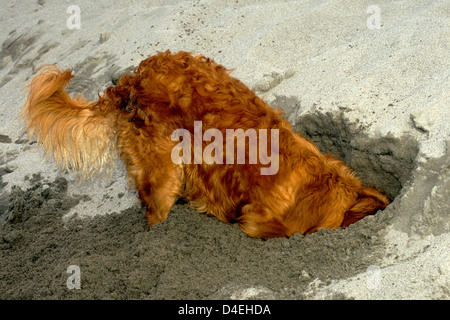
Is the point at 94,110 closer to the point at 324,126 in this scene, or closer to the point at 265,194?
the point at 265,194

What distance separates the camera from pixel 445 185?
2625 millimetres

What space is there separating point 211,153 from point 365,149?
1091mm

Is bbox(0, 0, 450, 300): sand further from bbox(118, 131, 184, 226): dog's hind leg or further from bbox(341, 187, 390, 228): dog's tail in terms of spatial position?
bbox(118, 131, 184, 226): dog's hind leg

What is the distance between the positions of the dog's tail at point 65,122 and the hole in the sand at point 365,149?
1.44 metres

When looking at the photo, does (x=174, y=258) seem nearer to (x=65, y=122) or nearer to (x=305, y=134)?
(x=65, y=122)

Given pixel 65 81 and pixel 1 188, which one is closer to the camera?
pixel 65 81

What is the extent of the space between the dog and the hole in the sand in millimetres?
212

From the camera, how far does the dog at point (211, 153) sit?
2.95 metres

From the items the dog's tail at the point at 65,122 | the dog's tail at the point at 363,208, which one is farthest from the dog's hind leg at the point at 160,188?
the dog's tail at the point at 363,208

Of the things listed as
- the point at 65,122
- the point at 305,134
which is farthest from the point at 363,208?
the point at 65,122

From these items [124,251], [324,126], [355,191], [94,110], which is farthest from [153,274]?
[324,126]

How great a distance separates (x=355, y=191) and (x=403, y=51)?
4.66 ft

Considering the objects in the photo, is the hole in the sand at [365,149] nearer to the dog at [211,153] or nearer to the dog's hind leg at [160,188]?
the dog at [211,153]

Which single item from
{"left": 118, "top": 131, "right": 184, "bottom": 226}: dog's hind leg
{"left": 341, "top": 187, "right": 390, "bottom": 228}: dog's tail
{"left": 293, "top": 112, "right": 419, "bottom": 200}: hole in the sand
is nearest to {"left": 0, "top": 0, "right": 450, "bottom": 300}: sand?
{"left": 293, "top": 112, "right": 419, "bottom": 200}: hole in the sand
